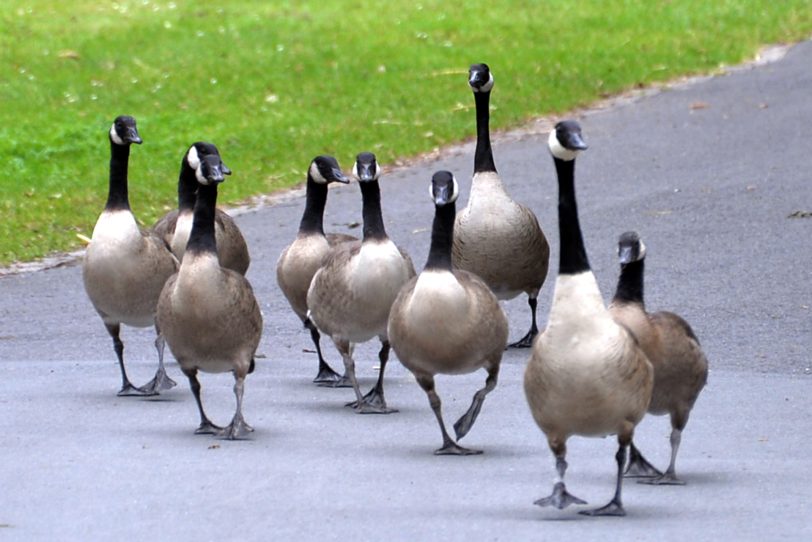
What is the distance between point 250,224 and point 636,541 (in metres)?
9.03

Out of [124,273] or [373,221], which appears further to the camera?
[124,273]

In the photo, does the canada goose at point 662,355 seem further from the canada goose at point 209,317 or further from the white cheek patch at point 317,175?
the white cheek patch at point 317,175

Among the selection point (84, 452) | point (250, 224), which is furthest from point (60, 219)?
point (84, 452)

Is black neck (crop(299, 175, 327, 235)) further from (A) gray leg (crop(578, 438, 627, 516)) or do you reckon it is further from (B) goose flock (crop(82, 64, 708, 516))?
(A) gray leg (crop(578, 438, 627, 516))

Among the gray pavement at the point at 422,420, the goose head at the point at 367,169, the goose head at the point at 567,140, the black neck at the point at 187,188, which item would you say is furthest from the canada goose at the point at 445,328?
the black neck at the point at 187,188

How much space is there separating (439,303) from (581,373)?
69.0 inches

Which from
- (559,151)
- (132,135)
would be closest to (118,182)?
(132,135)

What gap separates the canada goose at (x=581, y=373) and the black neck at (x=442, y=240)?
1.59m

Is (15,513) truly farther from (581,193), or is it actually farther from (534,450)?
(581,193)

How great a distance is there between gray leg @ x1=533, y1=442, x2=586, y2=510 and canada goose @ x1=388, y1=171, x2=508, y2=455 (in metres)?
1.44

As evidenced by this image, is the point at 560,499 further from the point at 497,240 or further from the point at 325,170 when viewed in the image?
the point at 325,170

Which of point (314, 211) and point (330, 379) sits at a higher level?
point (314, 211)

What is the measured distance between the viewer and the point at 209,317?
27.8ft

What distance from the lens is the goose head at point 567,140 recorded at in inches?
267
